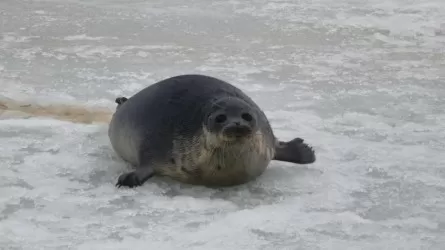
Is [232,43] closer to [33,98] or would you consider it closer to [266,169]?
[33,98]

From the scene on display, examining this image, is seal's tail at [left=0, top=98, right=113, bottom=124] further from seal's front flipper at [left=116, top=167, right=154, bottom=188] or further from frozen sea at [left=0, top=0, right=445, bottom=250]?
seal's front flipper at [left=116, top=167, right=154, bottom=188]

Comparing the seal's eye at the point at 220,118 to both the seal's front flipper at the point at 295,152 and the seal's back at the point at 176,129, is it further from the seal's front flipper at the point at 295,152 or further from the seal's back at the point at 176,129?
the seal's front flipper at the point at 295,152

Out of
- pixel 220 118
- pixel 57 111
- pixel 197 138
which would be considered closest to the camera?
pixel 220 118

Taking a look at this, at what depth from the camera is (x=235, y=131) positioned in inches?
116

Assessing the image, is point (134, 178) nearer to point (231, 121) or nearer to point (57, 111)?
point (231, 121)

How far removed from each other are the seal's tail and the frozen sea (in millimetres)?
109

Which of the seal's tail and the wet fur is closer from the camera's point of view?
the wet fur

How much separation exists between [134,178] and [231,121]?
513 millimetres

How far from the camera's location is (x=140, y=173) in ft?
10.7

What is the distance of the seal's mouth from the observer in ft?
9.64

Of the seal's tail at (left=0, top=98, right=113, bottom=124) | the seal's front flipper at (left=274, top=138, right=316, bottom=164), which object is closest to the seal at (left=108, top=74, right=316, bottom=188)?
the seal's front flipper at (left=274, top=138, right=316, bottom=164)

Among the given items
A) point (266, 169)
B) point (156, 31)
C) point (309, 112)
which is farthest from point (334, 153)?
point (156, 31)

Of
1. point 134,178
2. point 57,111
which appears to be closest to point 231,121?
point 134,178

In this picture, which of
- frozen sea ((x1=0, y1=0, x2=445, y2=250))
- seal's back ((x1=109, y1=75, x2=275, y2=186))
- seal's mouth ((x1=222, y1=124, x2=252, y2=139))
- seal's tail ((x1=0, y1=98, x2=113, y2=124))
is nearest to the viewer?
frozen sea ((x1=0, y1=0, x2=445, y2=250))
